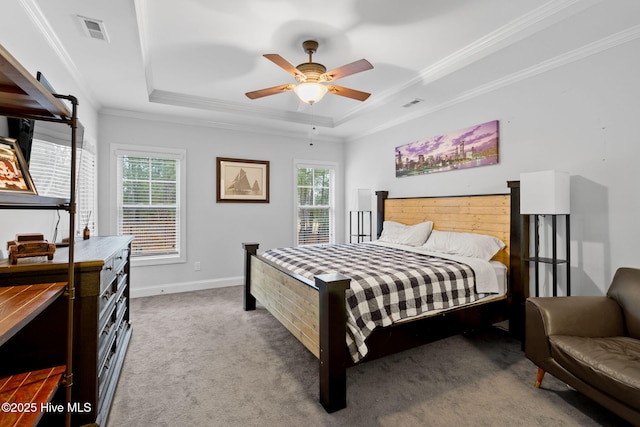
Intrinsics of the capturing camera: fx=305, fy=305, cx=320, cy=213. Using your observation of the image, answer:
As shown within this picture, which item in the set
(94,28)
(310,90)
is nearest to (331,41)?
(310,90)

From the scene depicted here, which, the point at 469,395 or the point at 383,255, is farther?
the point at 383,255

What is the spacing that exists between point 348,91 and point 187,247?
3.36 m

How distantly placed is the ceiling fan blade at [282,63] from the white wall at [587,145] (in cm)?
230

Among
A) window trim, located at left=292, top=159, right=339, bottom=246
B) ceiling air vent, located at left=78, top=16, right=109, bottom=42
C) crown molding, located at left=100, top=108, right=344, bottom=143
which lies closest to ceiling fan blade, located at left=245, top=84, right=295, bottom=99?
ceiling air vent, located at left=78, top=16, right=109, bottom=42

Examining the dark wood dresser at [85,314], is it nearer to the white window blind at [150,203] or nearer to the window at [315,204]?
the white window blind at [150,203]

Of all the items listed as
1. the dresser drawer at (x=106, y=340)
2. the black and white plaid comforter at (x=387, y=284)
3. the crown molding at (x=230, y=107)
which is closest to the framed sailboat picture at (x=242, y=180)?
the crown molding at (x=230, y=107)

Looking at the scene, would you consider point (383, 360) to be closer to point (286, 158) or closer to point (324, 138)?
point (286, 158)

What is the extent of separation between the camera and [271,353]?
8.88 feet

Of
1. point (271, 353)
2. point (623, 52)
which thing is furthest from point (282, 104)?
point (623, 52)

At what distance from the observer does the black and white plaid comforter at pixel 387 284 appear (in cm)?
210

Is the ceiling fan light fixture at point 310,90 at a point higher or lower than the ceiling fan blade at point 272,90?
lower

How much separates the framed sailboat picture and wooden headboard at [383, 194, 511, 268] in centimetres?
224

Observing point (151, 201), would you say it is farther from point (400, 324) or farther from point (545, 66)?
point (545, 66)

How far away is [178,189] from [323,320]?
3617 mm
